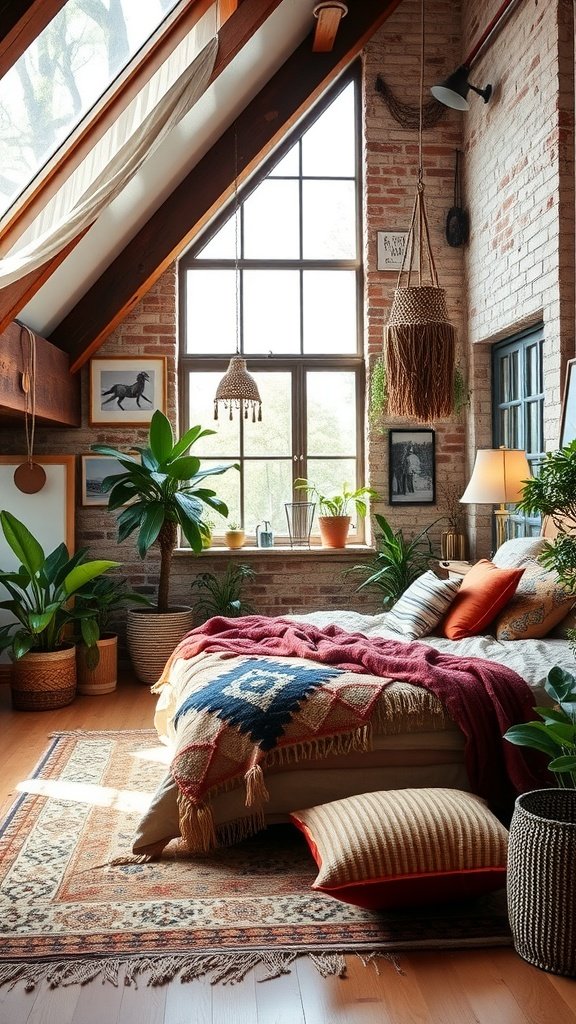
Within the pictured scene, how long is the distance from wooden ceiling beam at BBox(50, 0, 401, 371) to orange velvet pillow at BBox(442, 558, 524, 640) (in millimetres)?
2990

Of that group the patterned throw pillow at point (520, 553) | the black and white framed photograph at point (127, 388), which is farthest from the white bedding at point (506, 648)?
the black and white framed photograph at point (127, 388)

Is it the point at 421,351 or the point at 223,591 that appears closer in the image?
the point at 421,351

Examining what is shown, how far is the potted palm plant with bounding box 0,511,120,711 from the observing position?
5.00 meters

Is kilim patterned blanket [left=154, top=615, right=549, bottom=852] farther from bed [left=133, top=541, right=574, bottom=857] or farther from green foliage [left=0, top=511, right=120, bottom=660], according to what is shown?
green foliage [left=0, top=511, right=120, bottom=660]

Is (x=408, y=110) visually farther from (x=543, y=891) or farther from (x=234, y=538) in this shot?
(x=543, y=891)

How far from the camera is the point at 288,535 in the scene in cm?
637

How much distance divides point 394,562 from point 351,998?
3.93 m

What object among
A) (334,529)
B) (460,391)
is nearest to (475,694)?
(334,529)

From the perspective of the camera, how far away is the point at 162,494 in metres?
5.46

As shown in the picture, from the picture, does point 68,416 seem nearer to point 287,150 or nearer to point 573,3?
point 287,150

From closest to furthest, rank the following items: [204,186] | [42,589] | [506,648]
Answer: [506,648], [42,589], [204,186]

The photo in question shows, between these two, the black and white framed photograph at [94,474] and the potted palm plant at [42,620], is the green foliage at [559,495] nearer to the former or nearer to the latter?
the potted palm plant at [42,620]

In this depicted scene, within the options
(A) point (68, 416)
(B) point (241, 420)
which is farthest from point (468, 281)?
(A) point (68, 416)

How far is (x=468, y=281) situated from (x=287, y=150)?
1621 mm
